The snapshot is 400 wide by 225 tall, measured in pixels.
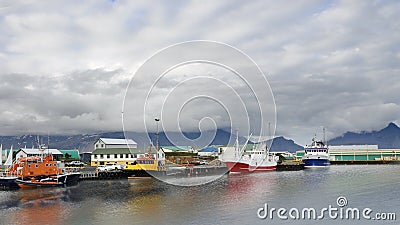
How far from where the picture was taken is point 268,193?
33.1 metres

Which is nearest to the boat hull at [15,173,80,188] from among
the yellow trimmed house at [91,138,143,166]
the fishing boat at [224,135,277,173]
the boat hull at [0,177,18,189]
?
the boat hull at [0,177,18,189]

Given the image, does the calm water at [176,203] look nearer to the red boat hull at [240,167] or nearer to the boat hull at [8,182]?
the boat hull at [8,182]

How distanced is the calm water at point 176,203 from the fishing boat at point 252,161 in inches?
874

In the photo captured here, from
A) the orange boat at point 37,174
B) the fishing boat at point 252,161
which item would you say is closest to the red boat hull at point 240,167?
the fishing boat at point 252,161

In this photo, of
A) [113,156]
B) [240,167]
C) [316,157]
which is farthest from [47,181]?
[316,157]

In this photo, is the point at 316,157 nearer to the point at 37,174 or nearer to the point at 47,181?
the point at 47,181

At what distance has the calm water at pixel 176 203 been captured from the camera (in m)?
22.3

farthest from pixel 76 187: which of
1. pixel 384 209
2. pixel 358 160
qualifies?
pixel 358 160

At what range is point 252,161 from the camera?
64.6m

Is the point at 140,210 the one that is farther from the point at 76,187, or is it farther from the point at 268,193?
the point at 76,187

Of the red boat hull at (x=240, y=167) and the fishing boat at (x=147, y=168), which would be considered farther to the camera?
the red boat hull at (x=240, y=167)

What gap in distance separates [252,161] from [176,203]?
126 feet

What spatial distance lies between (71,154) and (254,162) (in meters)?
37.3

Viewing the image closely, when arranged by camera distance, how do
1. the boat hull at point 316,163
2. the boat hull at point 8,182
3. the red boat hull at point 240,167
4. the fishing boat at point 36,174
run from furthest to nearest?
the boat hull at point 316,163
the red boat hull at point 240,167
the fishing boat at point 36,174
the boat hull at point 8,182
